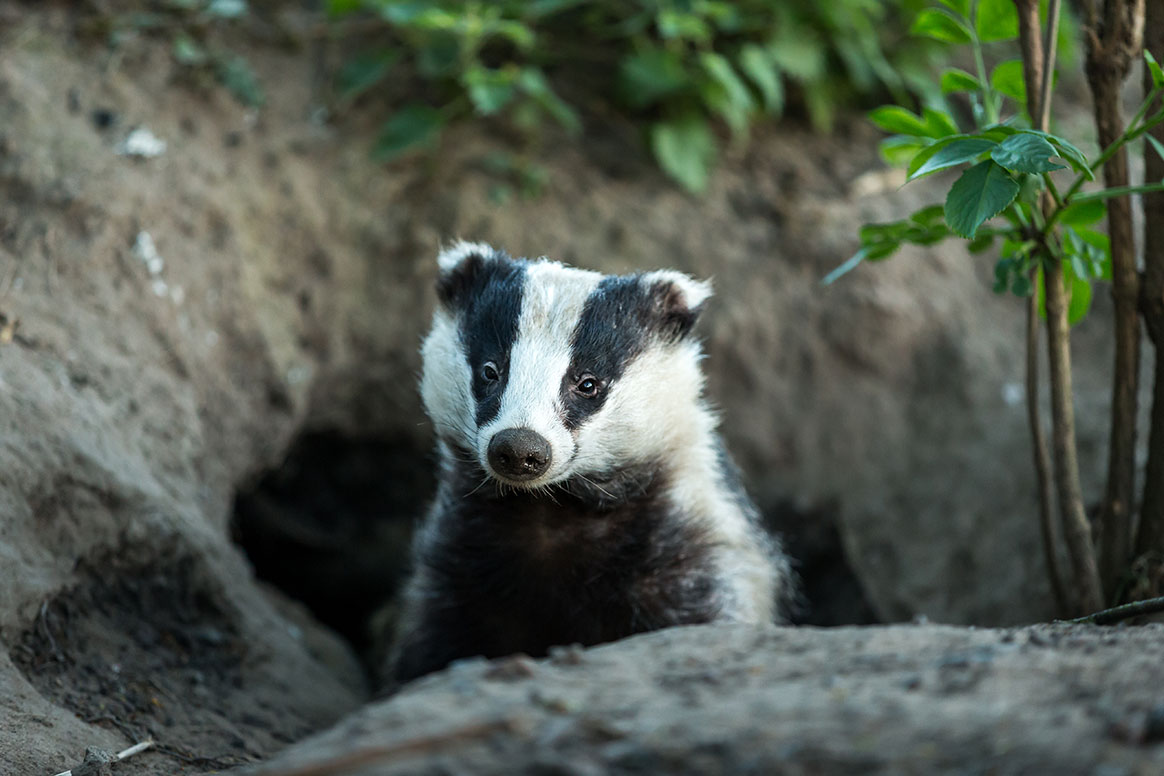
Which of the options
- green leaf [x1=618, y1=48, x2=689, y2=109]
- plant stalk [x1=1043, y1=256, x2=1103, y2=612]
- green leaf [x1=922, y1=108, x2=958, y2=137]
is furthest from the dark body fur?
green leaf [x1=618, y1=48, x2=689, y2=109]

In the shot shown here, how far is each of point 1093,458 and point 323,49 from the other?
4160mm

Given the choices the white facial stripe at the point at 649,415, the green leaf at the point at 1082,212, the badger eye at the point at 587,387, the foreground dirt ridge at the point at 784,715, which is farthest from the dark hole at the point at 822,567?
the foreground dirt ridge at the point at 784,715

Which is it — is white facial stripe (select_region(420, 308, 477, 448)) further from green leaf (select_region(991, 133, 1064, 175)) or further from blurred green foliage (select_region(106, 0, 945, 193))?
green leaf (select_region(991, 133, 1064, 175))

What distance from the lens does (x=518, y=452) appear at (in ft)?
9.88

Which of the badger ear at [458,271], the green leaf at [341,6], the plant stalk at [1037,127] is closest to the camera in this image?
the plant stalk at [1037,127]

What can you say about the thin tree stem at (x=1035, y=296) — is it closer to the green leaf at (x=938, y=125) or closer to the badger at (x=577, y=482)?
the green leaf at (x=938, y=125)

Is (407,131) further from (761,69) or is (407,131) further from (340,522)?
(340,522)

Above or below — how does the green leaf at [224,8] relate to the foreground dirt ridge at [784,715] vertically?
above

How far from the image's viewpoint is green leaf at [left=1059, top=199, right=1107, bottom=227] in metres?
2.99

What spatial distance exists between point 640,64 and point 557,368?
2.60 m

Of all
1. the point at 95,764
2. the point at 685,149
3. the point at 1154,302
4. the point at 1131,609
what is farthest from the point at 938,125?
the point at 95,764

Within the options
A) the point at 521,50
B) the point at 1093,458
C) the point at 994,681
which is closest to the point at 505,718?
the point at 994,681

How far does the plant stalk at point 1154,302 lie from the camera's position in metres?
3.18

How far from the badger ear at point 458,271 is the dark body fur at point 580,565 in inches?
25.6
